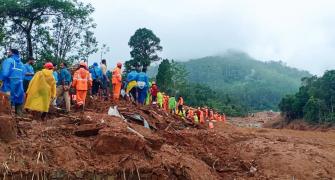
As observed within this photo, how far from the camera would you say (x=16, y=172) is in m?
6.98

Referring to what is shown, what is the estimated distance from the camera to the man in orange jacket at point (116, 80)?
14.5 metres

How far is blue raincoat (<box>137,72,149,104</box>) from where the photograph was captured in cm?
1527

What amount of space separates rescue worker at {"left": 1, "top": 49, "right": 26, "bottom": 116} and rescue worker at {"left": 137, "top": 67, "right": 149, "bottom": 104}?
5.47 metres

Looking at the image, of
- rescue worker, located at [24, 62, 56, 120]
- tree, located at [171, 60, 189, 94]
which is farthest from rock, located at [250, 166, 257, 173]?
tree, located at [171, 60, 189, 94]

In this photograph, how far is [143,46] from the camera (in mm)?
40000

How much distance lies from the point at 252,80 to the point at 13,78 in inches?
4529

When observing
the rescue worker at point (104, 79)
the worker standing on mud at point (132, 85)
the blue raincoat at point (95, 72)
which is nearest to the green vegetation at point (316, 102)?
the worker standing on mud at point (132, 85)

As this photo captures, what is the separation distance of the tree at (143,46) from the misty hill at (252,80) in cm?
4210

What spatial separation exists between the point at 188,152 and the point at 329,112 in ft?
97.3

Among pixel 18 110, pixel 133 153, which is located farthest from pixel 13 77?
pixel 133 153

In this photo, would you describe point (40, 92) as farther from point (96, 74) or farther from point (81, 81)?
point (96, 74)

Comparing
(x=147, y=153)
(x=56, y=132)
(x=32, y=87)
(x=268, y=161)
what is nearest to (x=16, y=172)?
(x=56, y=132)

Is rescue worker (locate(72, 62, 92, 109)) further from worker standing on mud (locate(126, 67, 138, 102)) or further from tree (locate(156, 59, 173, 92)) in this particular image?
tree (locate(156, 59, 173, 92))

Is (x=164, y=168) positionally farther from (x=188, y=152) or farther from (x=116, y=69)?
(x=116, y=69)
